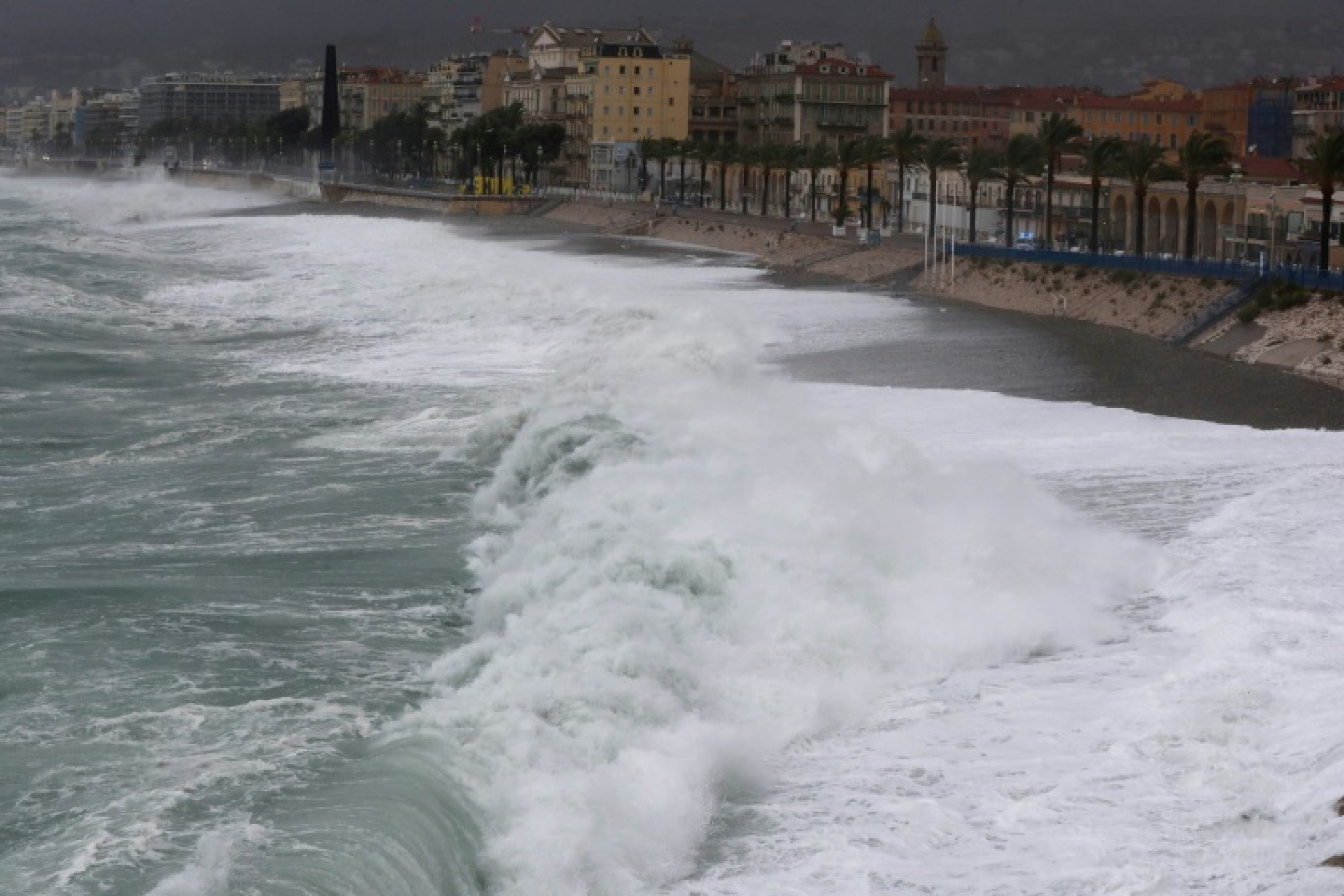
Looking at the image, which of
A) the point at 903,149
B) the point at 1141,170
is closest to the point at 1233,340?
the point at 1141,170

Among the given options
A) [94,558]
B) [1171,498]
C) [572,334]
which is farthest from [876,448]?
[572,334]

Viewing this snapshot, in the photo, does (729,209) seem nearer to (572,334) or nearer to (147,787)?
(572,334)

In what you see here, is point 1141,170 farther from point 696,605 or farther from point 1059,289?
point 696,605

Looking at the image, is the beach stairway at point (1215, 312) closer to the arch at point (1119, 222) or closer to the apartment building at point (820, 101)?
the arch at point (1119, 222)

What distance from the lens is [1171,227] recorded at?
211 feet

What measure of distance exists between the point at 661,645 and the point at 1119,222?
5694 centimetres

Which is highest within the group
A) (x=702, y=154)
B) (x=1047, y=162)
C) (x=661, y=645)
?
(x=702, y=154)

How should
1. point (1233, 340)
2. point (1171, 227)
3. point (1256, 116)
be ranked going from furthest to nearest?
point (1256, 116) → point (1171, 227) → point (1233, 340)

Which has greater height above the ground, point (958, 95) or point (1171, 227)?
point (958, 95)

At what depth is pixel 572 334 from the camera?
4306 cm

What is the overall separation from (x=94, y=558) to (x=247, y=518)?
91.4 inches

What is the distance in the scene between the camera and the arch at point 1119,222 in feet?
223

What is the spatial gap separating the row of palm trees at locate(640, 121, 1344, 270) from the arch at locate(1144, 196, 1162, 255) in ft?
1.02

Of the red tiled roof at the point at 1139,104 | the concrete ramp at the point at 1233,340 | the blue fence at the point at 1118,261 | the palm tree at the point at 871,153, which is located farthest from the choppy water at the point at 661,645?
the red tiled roof at the point at 1139,104
